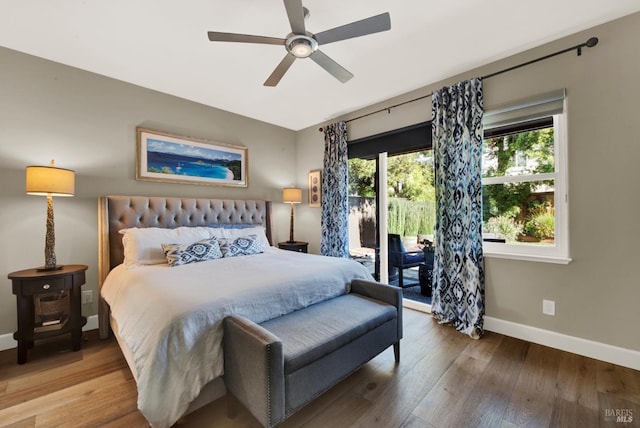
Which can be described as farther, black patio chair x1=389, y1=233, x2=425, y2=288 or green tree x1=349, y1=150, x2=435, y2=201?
black patio chair x1=389, y1=233, x2=425, y2=288

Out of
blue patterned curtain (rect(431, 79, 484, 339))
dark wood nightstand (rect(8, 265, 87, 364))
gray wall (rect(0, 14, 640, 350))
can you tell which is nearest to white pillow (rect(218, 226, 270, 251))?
gray wall (rect(0, 14, 640, 350))

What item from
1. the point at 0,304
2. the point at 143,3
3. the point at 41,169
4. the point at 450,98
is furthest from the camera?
the point at 450,98

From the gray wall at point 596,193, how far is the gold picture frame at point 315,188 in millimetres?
2600

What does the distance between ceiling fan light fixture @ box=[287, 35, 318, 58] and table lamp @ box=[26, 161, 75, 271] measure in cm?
223

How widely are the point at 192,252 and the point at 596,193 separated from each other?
11.7 feet

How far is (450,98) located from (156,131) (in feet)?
11.1

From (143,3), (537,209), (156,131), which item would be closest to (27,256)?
(156,131)

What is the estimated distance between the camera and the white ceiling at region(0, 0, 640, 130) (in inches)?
76.3

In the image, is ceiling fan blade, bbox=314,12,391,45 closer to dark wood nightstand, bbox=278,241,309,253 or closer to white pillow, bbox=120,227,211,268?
white pillow, bbox=120,227,211,268

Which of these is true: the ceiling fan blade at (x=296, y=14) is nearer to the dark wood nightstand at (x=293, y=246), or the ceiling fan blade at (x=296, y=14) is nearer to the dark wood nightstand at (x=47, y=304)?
the dark wood nightstand at (x=47, y=304)

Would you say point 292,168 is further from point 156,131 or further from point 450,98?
point 450,98

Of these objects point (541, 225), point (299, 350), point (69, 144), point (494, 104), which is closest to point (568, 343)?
point (541, 225)

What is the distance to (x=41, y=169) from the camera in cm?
221

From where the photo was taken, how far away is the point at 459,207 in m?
2.74
